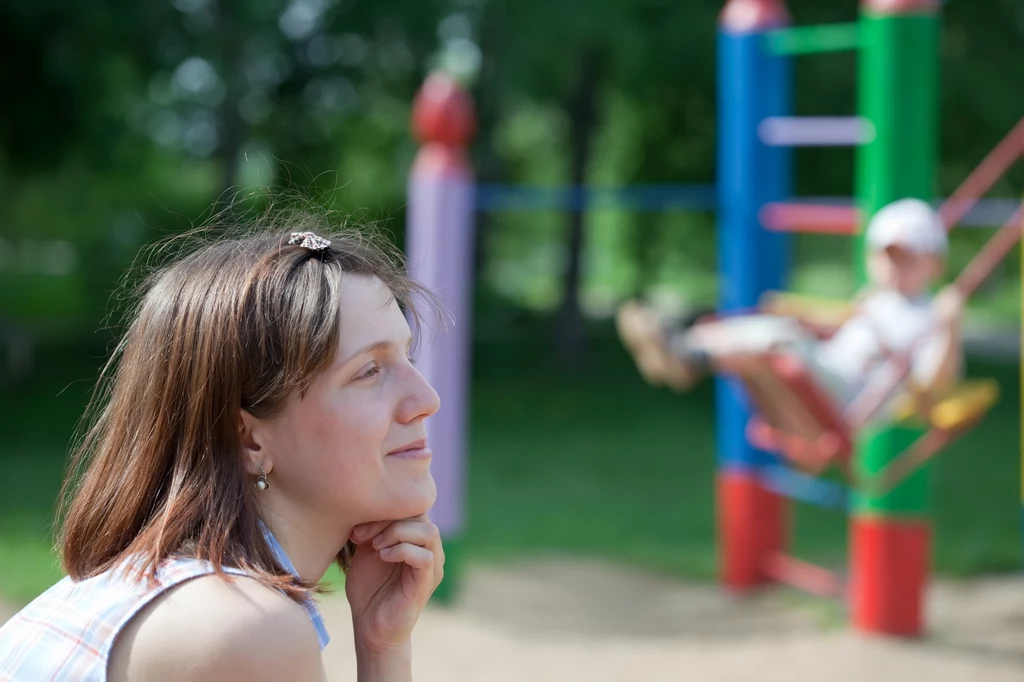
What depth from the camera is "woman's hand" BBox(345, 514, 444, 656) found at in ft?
4.74

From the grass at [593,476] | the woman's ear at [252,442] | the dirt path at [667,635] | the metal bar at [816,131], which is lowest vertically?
the grass at [593,476]

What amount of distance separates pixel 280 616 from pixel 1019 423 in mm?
10655

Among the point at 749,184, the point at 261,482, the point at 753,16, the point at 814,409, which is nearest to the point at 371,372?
the point at 261,482

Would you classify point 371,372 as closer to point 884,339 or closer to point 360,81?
point 884,339

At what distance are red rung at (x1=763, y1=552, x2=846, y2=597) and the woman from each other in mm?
4096

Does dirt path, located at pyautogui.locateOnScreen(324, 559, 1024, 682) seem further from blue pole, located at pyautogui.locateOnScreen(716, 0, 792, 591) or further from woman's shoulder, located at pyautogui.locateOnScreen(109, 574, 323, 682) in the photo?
woman's shoulder, located at pyautogui.locateOnScreen(109, 574, 323, 682)

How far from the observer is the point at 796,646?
4.48 metres

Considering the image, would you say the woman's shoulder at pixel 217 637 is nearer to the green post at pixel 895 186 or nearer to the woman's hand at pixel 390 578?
the woman's hand at pixel 390 578

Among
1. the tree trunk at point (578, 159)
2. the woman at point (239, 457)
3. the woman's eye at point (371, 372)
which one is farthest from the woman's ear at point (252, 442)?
the tree trunk at point (578, 159)

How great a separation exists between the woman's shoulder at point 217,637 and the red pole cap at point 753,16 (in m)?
4.74

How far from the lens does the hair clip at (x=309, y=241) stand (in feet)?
4.48

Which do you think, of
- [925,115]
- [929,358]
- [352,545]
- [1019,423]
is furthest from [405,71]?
[352,545]

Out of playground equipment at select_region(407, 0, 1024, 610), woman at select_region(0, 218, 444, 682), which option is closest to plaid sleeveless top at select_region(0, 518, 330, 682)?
woman at select_region(0, 218, 444, 682)

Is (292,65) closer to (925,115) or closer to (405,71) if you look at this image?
(405,71)
